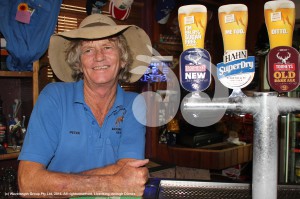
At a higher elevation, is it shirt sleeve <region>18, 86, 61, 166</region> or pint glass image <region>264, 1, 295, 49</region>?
pint glass image <region>264, 1, 295, 49</region>

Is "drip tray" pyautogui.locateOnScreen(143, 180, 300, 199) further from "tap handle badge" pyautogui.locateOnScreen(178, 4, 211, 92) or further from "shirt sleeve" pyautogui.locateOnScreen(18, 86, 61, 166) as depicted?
"shirt sleeve" pyautogui.locateOnScreen(18, 86, 61, 166)

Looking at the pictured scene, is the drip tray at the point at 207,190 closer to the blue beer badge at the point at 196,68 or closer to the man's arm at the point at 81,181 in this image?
the man's arm at the point at 81,181

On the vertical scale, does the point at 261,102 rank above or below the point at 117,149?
above

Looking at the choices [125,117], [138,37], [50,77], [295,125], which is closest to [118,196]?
[125,117]

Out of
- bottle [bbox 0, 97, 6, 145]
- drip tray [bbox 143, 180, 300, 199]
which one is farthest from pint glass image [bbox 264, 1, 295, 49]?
bottle [bbox 0, 97, 6, 145]

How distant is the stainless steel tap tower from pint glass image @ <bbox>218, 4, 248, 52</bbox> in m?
0.17

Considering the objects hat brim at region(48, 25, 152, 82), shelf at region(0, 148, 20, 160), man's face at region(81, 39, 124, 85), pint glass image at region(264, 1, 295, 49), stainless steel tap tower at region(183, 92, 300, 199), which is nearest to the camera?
stainless steel tap tower at region(183, 92, 300, 199)

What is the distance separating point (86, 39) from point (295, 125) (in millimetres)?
1514

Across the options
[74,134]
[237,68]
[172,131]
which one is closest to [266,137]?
[237,68]

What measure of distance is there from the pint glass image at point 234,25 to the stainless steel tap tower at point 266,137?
0.17 meters

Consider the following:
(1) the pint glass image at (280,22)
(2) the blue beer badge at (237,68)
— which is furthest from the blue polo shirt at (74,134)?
(1) the pint glass image at (280,22)

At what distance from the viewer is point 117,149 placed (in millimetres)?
971

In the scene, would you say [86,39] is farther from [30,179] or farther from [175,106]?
[175,106]

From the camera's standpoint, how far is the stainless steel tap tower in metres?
0.44
